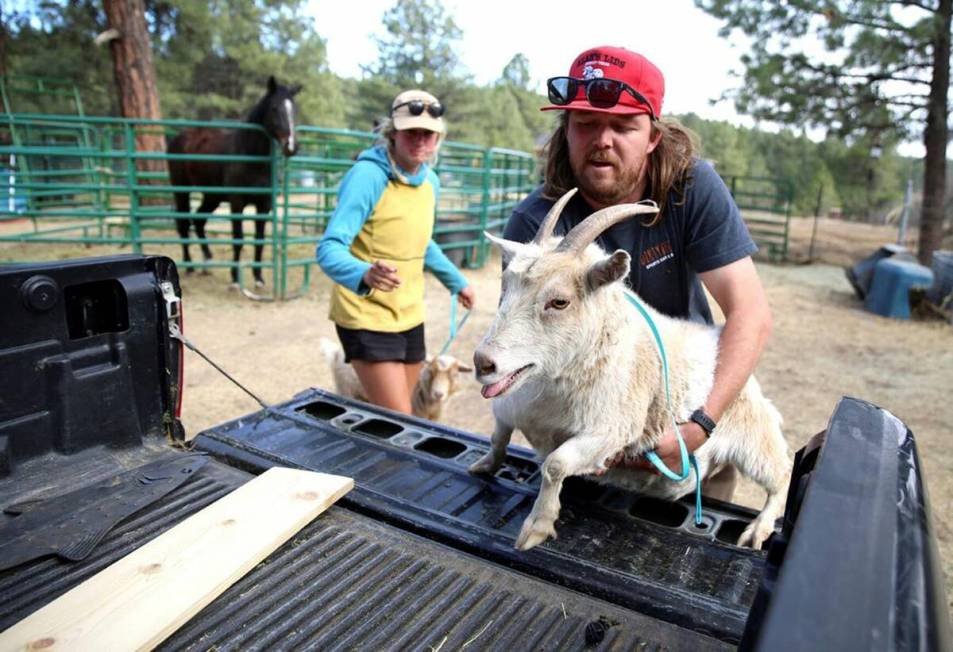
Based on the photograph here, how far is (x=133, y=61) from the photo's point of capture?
10164 mm

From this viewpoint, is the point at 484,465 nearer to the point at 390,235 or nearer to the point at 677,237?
the point at 677,237

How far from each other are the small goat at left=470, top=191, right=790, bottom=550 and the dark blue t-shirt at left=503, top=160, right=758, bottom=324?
0.16m

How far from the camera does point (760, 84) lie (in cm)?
1225

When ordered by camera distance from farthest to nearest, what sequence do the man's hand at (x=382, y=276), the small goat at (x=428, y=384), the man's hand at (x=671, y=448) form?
the small goat at (x=428, y=384) < the man's hand at (x=382, y=276) < the man's hand at (x=671, y=448)

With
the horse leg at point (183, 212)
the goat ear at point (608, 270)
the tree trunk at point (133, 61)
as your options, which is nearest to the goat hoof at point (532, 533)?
the goat ear at point (608, 270)

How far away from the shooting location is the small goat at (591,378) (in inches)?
70.9

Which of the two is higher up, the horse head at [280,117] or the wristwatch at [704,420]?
the horse head at [280,117]

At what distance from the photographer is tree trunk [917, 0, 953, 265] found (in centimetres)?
1114

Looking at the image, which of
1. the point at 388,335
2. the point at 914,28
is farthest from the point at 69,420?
the point at 914,28

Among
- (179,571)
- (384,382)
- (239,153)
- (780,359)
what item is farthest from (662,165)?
(239,153)

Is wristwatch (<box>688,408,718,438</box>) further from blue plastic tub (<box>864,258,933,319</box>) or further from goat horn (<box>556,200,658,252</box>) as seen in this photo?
blue plastic tub (<box>864,258,933,319</box>)

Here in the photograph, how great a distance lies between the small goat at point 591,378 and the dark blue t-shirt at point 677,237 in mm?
163

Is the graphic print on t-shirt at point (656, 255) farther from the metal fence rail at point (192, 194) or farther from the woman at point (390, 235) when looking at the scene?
the metal fence rail at point (192, 194)

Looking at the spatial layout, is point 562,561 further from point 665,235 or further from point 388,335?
point 388,335
